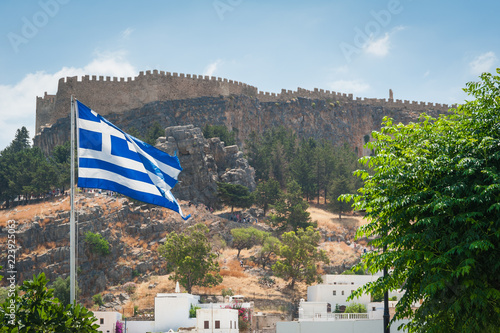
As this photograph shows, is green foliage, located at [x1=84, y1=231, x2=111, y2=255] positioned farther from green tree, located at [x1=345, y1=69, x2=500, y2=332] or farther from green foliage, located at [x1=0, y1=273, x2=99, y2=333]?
green foliage, located at [x1=0, y1=273, x2=99, y2=333]

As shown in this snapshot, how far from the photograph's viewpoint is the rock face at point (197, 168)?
7044 cm

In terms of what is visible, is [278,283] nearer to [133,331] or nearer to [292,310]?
[292,310]

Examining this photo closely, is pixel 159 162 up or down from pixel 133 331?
up

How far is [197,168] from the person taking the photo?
71250 millimetres

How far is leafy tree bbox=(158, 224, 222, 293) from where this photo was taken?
52.6 meters

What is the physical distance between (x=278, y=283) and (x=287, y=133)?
35620 millimetres

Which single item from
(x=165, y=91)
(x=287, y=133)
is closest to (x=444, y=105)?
(x=287, y=133)

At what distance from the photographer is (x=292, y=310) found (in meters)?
49.9

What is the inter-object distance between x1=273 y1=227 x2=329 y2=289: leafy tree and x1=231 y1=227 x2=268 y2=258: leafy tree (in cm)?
623

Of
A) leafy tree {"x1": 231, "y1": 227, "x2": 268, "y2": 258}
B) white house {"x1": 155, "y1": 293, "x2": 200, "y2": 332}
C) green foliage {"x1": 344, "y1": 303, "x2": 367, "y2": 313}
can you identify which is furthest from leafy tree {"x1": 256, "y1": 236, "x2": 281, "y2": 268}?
white house {"x1": 155, "y1": 293, "x2": 200, "y2": 332}

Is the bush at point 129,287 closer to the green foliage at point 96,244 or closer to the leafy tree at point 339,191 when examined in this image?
the green foliage at point 96,244

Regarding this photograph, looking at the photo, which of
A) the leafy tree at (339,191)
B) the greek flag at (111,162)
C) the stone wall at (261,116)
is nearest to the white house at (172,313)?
the greek flag at (111,162)

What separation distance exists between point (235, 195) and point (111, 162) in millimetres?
53892

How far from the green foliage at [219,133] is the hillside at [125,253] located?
42.1 ft
